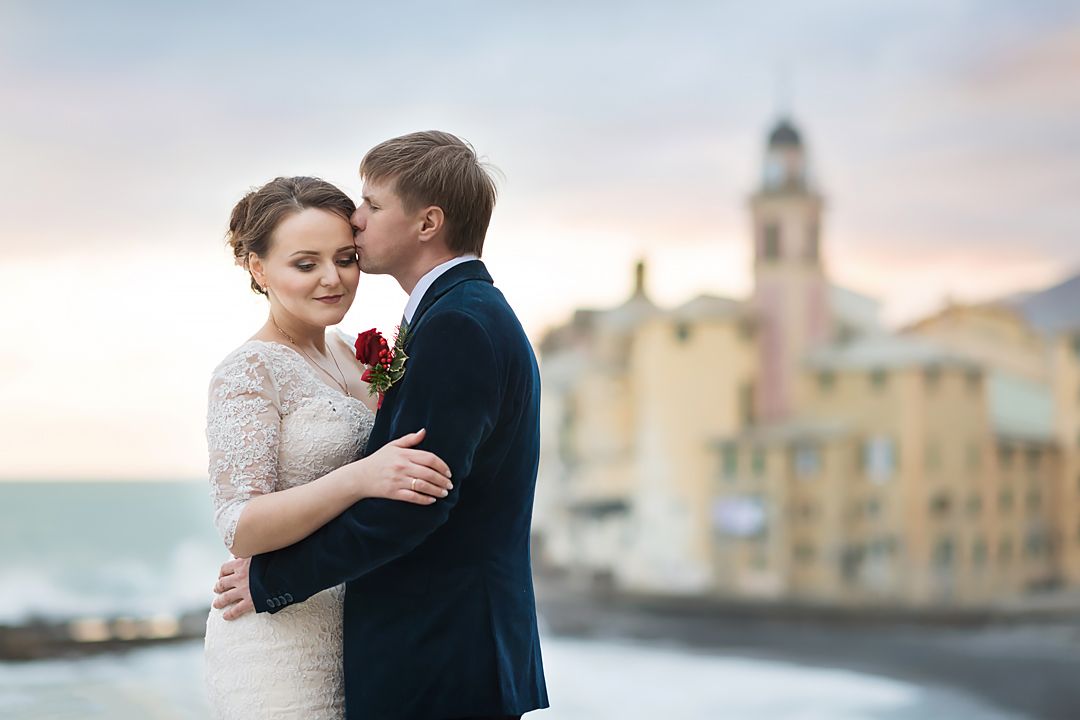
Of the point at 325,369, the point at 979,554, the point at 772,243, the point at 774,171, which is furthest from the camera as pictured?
the point at 774,171

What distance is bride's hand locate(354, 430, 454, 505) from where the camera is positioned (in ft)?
4.58

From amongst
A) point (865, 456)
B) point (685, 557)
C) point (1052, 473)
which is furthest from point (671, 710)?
point (1052, 473)

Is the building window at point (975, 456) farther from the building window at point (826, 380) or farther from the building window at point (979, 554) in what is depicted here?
the building window at point (826, 380)

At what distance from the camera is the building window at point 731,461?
59.9 ft

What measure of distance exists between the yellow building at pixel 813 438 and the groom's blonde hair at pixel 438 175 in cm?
1638

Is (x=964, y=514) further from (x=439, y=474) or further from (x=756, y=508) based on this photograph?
(x=439, y=474)

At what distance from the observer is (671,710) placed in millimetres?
17812

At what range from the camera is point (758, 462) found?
18297 mm

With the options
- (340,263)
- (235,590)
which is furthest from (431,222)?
(235,590)

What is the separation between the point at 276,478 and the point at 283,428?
0.07m

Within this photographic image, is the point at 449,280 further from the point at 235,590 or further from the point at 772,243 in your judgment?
the point at 772,243

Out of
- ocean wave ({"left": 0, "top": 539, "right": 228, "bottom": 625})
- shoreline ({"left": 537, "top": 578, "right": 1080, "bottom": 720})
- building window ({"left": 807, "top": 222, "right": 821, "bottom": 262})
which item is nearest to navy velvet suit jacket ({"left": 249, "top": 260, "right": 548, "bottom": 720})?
building window ({"left": 807, "top": 222, "right": 821, "bottom": 262})

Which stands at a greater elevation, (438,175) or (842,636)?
(438,175)

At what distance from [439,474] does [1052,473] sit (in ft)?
57.2
